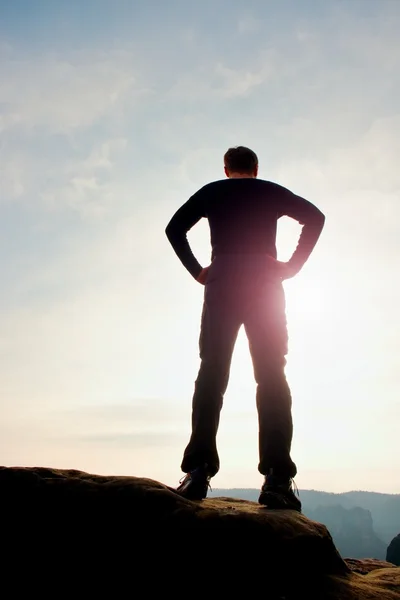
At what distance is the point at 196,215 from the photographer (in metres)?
6.22

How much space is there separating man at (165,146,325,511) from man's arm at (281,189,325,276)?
13 millimetres

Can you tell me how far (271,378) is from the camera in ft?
17.9

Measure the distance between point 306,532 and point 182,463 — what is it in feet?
4.87

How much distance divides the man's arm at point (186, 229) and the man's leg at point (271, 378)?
998 mm

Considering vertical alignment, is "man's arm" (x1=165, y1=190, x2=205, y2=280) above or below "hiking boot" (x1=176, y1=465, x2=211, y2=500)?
above

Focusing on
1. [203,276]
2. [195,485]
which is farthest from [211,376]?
[203,276]

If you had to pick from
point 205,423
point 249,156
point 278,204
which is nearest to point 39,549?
point 205,423

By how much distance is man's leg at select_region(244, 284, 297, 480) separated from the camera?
522cm

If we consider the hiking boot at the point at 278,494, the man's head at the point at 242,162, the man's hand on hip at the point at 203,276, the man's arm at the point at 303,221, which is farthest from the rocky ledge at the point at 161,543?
the man's head at the point at 242,162

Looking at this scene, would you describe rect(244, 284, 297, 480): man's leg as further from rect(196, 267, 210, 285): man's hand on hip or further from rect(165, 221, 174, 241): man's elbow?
rect(165, 221, 174, 241): man's elbow

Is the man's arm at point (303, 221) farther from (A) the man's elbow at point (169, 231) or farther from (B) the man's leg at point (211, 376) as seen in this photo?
(A) the man's elbow at point (169, 231)

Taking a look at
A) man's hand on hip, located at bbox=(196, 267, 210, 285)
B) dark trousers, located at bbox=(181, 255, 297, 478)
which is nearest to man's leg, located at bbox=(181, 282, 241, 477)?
dark trousers, located at bbox=(181, 255, 297, 478)

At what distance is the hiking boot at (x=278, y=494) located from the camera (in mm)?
4910

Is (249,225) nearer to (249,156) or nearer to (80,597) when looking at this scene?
(249,156)
